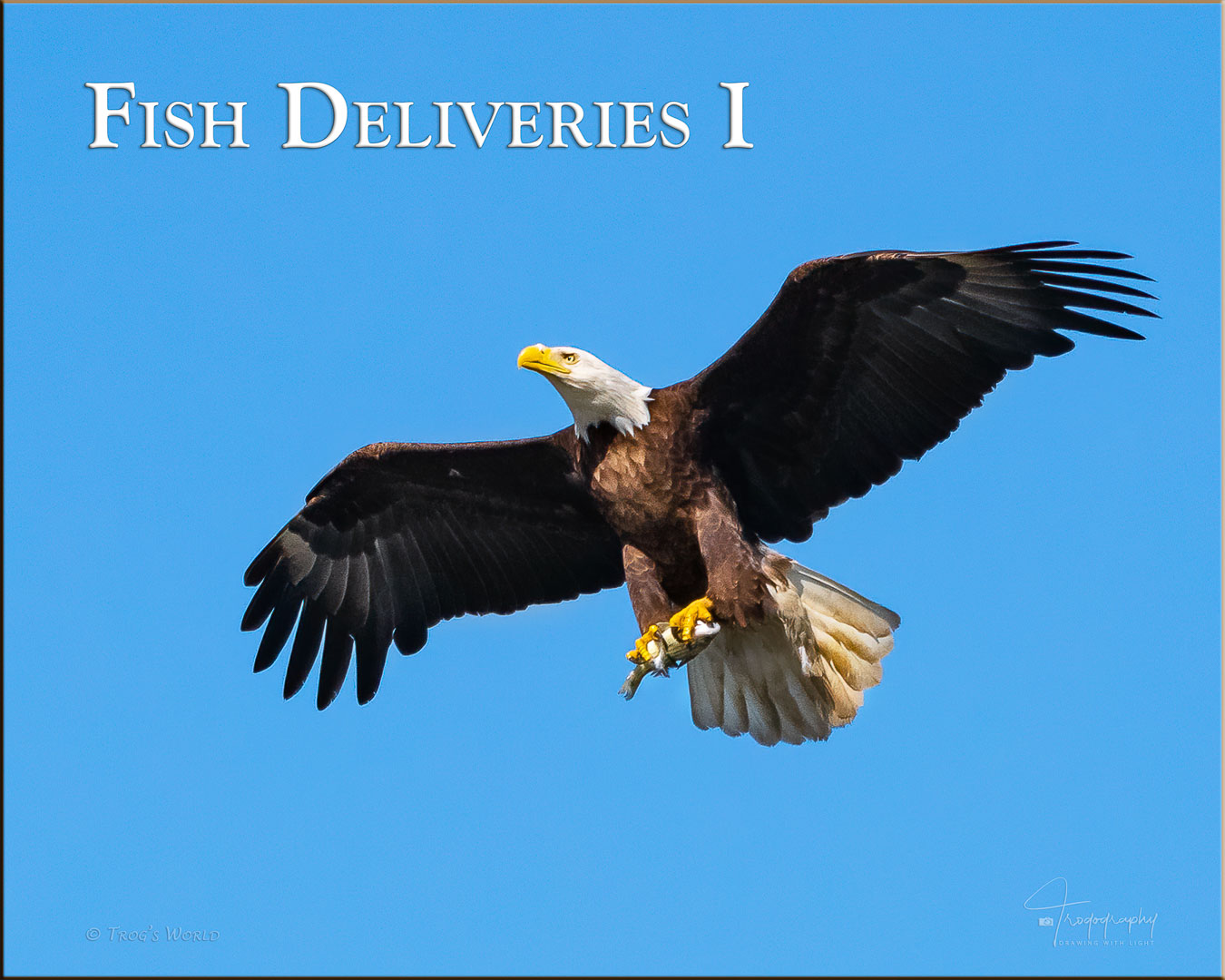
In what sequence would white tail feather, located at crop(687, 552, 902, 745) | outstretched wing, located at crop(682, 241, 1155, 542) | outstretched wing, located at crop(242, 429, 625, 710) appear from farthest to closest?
outstretched wing, located at crop(242, 429, 625, 710) < white tail feather, located at crop(687, 552, 902, 745) < outstretched wing, located at crop(682, 241, 1155, 542)

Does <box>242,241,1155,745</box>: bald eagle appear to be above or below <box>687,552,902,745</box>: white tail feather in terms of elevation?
above

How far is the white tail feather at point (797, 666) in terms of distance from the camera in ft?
30.6

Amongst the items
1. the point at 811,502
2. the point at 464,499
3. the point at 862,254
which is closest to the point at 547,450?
the point at 464,499

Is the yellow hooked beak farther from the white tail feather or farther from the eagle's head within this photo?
the white tail feather

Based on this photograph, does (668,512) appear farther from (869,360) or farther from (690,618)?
(869,360)

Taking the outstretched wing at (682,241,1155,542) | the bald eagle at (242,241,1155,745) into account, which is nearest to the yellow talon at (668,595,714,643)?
the bald eagle at (242,241,1155,745)

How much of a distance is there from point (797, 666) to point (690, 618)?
96cm

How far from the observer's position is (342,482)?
1006 centimetres

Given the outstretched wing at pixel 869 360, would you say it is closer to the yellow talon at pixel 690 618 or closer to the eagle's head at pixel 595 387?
the eagle's head at pixel 595 387

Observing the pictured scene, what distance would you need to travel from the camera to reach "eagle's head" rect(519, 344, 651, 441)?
8906 millimetres

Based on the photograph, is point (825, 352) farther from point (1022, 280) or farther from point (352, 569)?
point (352, 569)

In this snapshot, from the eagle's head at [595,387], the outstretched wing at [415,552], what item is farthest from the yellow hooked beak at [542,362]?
the outstretched wing at [415,552]

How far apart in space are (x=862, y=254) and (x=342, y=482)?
314 cm

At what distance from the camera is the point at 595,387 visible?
8.90 metres
